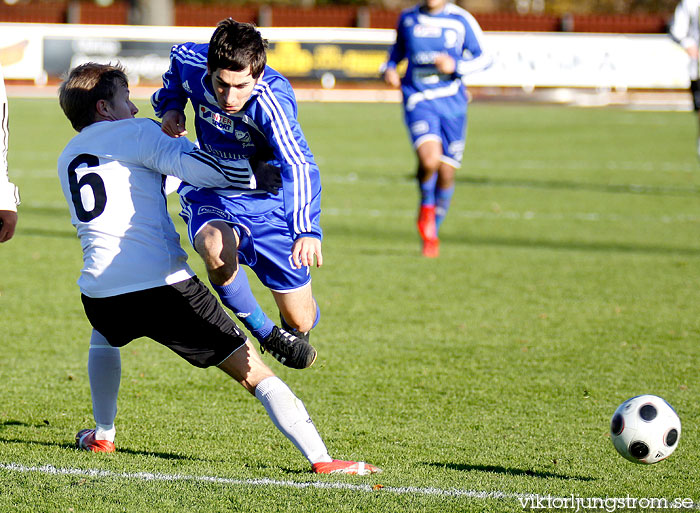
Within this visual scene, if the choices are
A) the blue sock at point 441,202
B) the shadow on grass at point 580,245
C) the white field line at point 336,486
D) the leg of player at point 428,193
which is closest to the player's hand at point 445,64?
the leg of player at point 428,193

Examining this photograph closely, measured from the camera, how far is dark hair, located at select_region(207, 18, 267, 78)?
150 inches

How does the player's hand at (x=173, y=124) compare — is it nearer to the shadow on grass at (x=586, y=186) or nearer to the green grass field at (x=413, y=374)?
the green grass field at (x=413, y=374)

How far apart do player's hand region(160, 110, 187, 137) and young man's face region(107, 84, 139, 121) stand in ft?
1.29

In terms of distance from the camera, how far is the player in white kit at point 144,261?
359cm

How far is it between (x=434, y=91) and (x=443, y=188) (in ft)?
2.96

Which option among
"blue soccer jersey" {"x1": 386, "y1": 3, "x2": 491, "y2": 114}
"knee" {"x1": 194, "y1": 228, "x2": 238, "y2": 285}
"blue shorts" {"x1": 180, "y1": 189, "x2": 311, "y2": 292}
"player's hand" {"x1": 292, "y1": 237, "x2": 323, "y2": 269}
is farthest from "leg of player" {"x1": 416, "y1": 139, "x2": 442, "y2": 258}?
"player's hand" {"x1": 292, "y1": 237, "x2": 323, "y2": 269}

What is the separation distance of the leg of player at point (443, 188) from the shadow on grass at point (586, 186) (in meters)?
4.59

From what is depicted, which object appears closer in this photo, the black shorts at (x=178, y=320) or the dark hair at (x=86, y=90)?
the black shorts at (x=178, y=320)

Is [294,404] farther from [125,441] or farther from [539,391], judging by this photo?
[539,391]

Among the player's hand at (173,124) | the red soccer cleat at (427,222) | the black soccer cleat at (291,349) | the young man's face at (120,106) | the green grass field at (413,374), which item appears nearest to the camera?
the green grass field at (413,374)

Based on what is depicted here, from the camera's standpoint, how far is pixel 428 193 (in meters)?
8.93

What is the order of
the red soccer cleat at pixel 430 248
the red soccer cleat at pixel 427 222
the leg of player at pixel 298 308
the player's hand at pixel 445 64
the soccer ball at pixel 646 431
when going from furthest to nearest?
the red soccer cleat at pixel 430 248, the red soccer cleat at pixel 427 222, the player's hand at pixel 445 64, the leg of player at pixel 298 308, the soccer ball at pixel 646 431

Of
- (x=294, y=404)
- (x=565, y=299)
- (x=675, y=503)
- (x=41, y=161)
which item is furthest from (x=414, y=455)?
(x=41, y=161)

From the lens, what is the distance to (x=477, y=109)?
26531 mm
